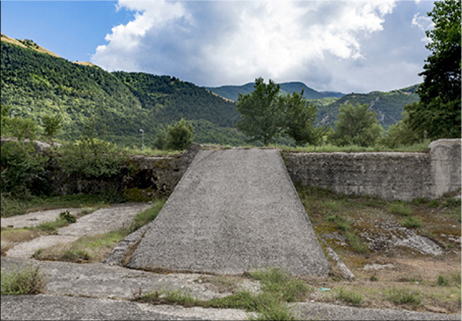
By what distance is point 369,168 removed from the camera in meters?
10.2

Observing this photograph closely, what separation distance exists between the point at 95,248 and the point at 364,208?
7669 mm

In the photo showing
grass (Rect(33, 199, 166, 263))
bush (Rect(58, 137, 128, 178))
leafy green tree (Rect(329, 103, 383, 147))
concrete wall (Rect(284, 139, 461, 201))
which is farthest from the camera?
leafy green tree (Rect(329, 103, 383, 147))

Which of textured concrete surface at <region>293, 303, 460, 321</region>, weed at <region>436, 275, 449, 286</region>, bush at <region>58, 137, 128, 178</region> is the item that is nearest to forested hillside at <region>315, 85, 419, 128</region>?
bush at <region>58, 137, 128, 178</region>

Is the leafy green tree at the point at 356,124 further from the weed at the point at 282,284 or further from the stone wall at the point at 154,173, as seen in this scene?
the weed at the point at 282,284

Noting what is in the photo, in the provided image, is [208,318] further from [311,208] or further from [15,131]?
[311,208]

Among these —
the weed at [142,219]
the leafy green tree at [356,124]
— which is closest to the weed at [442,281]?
the weed at [142,219]

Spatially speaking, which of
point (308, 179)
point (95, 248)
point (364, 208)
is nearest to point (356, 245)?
point (364, 208)

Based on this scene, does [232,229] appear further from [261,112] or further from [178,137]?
[178,137]

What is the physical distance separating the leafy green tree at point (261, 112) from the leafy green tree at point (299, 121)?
0.66 metres

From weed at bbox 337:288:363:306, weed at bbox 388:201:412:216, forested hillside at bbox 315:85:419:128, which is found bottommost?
weed at bbox 388:201:412:216

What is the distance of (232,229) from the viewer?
5.30 meters

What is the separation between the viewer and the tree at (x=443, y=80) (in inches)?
542

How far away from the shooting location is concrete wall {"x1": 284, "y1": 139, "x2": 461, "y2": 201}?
32.8ft

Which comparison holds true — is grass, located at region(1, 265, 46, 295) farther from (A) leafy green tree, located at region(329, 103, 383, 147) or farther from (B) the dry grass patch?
(A) leafy green tree, located at region(329, 103, 383, 147)
